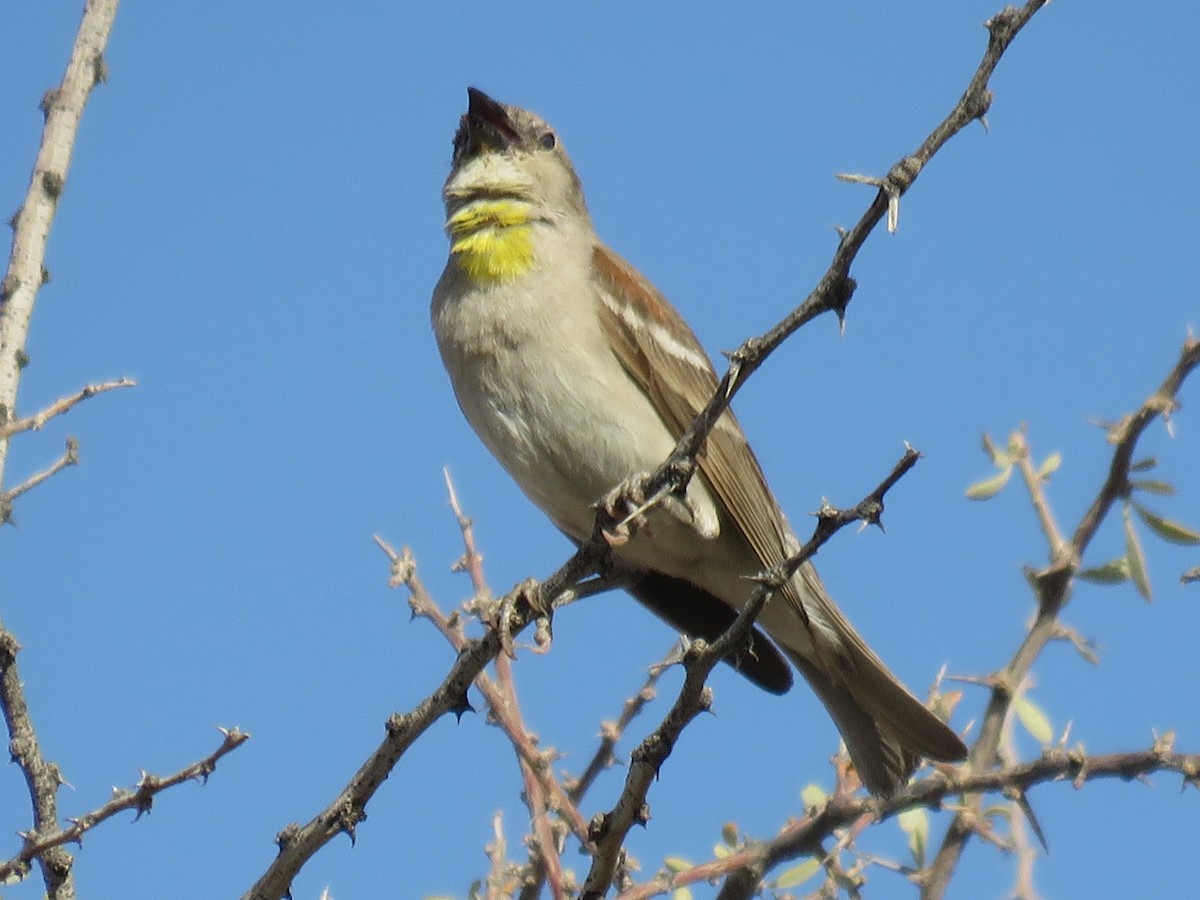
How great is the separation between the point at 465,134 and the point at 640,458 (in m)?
2.04

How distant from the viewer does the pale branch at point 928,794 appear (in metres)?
2.99

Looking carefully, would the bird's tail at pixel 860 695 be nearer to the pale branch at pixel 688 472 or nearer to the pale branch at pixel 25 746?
the pale branch at pixel 688 472

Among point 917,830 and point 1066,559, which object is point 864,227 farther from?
point 917,830

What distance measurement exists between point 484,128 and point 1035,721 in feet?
11.4

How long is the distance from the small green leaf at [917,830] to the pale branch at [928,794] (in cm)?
41

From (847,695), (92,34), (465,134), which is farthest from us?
(465,134)

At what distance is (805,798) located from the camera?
13.2ft

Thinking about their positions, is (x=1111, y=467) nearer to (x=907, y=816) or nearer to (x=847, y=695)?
(x=907, y=816)

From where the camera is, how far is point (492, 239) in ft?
17.8

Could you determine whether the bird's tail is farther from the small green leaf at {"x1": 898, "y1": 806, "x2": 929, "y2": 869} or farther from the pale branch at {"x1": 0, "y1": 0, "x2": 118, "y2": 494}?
the pale branch at {"x1": 0, "y1": 0, "x2": 118, "y2": 494}

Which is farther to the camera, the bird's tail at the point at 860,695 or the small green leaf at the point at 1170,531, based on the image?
the bird's tail at the point at 860,695

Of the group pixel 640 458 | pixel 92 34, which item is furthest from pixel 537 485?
pixel 92 34

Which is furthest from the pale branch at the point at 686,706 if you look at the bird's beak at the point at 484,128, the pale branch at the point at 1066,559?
Answer: the bird's beak at the point at 484,128

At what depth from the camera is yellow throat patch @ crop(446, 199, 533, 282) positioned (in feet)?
17.2
